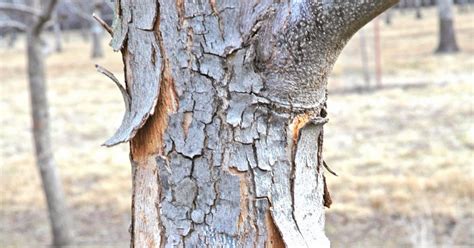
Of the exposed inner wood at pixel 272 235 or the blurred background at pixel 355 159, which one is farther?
the blurred background at pixel 355 159

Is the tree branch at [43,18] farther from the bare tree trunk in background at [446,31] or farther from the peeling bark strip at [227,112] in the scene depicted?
the bare tree trunk in background at [446,31]

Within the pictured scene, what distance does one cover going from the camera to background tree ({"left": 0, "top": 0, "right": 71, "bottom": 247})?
4.08m

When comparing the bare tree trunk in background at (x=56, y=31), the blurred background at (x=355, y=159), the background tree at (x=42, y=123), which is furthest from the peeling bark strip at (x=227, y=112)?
the bare tree trunk in background at (x=56, y=31)

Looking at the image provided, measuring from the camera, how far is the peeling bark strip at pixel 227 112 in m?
0.87

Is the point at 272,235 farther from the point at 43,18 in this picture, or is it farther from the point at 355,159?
the point at 355,159

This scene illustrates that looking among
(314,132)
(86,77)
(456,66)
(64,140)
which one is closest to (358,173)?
(64,140)

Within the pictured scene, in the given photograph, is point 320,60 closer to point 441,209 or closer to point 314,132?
point 314,132

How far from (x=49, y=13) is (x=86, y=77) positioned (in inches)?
524

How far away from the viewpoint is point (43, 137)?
427 cm

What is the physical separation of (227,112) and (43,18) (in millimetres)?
3122

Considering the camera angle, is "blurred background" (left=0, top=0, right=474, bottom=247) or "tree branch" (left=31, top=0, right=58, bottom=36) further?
"blurred background" (left=0, top=0, right=474, bottom=247)

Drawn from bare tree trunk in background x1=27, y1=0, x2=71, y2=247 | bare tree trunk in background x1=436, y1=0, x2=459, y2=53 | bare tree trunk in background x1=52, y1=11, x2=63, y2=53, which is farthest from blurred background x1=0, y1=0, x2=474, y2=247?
bare tree trunk in background x1=436, y1=0, x2=459, y2=53

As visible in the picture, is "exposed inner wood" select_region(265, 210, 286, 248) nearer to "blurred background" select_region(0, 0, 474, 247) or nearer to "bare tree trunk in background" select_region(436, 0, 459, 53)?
"blurred background" select_region(0, 0, 474, 247)

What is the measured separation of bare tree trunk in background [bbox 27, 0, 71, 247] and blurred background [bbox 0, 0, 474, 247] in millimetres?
154
